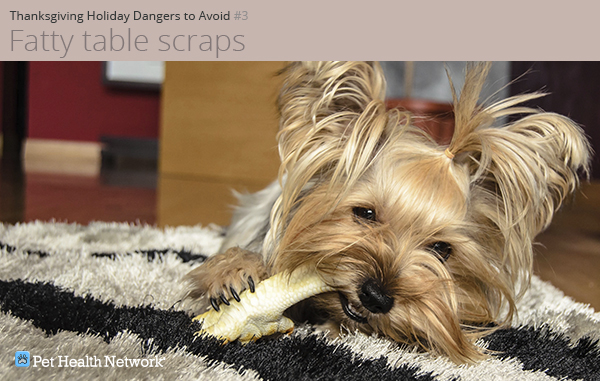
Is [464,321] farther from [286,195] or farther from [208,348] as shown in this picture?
[208,348]

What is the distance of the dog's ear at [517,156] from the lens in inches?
44.6

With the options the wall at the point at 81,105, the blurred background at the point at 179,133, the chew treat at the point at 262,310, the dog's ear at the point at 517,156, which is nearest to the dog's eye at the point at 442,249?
the dog's ear at the point at 517,156

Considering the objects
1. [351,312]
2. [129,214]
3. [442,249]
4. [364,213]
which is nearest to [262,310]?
[351,312]

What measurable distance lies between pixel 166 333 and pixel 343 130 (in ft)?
1.98

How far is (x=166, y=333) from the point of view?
0.95 meters

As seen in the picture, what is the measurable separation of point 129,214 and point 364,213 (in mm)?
1765

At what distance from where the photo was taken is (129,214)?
2627 millimetres

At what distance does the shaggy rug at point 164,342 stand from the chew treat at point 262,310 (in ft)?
0.10

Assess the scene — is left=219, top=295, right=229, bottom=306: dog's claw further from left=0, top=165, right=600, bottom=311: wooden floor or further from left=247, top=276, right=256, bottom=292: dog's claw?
left=0, top=165, right=600, bottom=311: wooden floor

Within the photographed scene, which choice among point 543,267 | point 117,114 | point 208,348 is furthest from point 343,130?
point 117,114

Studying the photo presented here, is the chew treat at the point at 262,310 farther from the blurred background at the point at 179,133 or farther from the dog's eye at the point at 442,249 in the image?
the blurred background at the point at 179,133

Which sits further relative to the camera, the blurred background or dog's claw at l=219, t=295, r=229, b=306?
the blurred background

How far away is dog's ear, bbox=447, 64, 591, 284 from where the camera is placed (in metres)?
1.13

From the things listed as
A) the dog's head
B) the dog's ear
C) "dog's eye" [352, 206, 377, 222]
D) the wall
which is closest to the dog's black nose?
the dog's head
